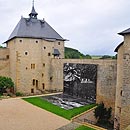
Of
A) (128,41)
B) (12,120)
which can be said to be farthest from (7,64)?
(128,41)

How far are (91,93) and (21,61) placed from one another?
411 inches

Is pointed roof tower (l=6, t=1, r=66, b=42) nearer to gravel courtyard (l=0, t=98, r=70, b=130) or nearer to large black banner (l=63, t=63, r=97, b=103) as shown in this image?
large black banner (l=63, t=63, r=97, b=103)

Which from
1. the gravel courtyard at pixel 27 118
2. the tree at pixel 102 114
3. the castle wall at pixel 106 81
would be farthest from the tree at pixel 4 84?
the tree at pixel 102 114

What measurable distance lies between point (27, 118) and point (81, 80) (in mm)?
8610

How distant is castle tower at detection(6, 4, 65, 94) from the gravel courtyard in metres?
7.57

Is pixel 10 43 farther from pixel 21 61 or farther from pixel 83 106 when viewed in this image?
pixel 83 106

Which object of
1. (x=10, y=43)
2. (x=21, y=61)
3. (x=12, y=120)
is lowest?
(x=12, y=120)

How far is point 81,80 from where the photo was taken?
993 inches

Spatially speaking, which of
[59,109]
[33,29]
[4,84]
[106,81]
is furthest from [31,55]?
[106,81]

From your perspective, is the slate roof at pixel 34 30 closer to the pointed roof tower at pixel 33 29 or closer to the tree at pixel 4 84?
the pointed roof tower at pixel 33 29

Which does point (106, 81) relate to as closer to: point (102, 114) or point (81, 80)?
point (102, 114)

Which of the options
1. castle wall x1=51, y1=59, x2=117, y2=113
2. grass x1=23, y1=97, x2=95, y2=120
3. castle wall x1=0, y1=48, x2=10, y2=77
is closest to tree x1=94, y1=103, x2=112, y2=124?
castle wall x1=51, y1=59, x2=117, y2=113

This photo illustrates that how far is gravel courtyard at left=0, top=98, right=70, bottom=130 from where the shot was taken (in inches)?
644

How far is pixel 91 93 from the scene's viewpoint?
77.3ft
